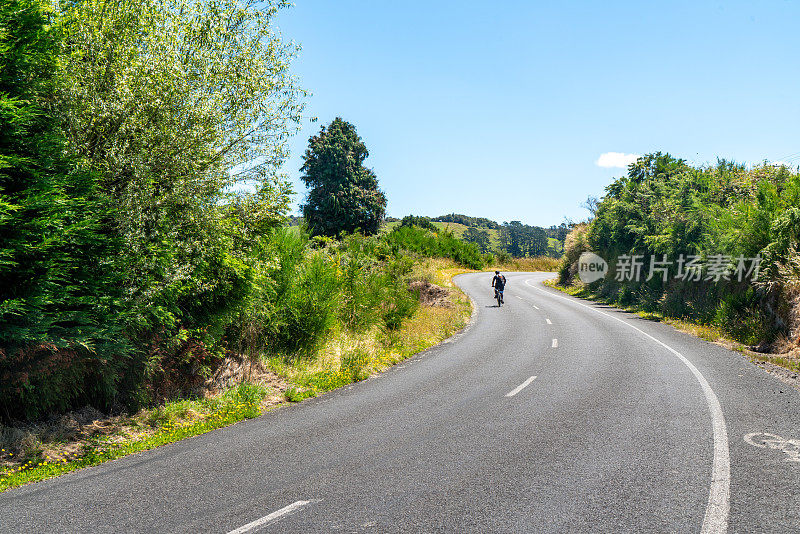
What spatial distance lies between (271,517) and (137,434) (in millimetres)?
3804

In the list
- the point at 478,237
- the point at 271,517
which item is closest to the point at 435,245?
the point at 271,517

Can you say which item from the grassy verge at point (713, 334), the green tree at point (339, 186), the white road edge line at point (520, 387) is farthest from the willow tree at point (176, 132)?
the green tree at point (339, 186)

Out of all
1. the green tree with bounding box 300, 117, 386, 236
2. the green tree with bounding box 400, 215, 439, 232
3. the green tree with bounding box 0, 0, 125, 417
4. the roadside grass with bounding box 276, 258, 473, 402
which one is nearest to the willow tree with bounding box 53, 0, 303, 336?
the green tree with bounding box 0, 0, 125, 417

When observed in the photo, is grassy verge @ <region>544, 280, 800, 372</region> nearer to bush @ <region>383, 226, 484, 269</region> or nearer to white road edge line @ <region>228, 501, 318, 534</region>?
white road edge line @ <region>228, 501, 318, 534</region>

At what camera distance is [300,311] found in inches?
464

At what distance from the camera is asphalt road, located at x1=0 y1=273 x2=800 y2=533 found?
432cm

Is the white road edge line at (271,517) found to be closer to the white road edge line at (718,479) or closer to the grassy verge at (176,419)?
the grassy verge at (176,419)

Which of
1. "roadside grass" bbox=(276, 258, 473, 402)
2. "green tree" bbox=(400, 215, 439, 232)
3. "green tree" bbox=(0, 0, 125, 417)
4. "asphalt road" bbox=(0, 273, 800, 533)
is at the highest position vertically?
"green tree" bbox=(400, 215, 439, 232)

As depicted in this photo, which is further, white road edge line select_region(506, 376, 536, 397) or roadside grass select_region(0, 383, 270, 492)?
white road edge line select_region(506, 376, 536, 397)

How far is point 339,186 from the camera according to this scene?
43.2 metres

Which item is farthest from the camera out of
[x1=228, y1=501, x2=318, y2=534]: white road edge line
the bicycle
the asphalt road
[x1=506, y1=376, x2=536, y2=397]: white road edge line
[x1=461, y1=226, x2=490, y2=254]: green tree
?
[x1=461, y1=226, x2=490, y2=254]: green tree

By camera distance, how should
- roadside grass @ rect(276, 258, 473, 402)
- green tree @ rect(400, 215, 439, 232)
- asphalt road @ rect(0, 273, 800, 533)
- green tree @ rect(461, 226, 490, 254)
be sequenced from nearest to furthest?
asphalt road @ rect(0, 273, 800, 533), roadside grass @ rect(276, 258, 473, 402), green tree @ rect(400, 215, 439, 232), green tree @ rect(461, 226, 490, 254)

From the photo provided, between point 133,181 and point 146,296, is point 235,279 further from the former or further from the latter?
point 133,181

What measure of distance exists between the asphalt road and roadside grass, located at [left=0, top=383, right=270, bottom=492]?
10.5 inches
